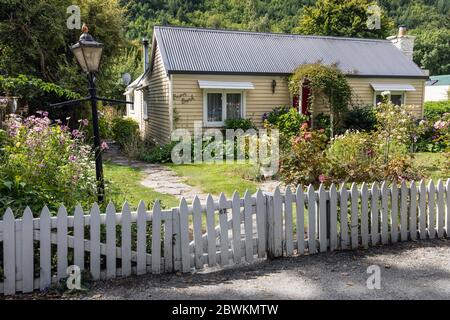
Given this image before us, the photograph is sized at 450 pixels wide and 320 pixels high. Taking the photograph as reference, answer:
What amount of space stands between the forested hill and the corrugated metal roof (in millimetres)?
31254

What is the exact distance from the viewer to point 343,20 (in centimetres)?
3672

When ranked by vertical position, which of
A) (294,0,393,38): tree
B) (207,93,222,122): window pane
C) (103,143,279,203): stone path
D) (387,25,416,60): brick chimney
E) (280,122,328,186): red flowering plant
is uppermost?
(294,0,393,38): tree

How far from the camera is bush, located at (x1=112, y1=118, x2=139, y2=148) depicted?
17056 mm

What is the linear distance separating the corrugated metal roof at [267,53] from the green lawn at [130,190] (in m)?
4.70

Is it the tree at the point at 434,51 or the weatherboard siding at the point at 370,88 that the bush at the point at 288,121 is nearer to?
the weatherboard siding at the point at 370,88

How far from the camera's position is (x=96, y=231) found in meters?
4.10

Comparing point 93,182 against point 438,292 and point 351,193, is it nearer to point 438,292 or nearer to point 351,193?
point 351,193

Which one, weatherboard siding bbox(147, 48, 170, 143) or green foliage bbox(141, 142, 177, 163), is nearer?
green foliage bbox(141, 142, 177, 163)

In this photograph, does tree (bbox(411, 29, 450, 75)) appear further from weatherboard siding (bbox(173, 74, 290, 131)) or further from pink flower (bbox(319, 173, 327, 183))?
pink flower (bbox(319, 173, 327, 183))

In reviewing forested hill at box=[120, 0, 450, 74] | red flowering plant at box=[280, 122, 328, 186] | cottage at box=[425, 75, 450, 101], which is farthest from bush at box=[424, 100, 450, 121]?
forested hill at box=[120, 0, 450, 74]

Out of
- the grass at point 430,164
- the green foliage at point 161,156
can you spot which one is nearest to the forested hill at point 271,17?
the green foliage at point 161,156

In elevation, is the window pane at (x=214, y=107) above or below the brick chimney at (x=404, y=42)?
below

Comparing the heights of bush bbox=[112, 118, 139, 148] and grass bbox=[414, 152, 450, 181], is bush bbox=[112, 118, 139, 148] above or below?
above

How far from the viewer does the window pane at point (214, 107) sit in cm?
1555
